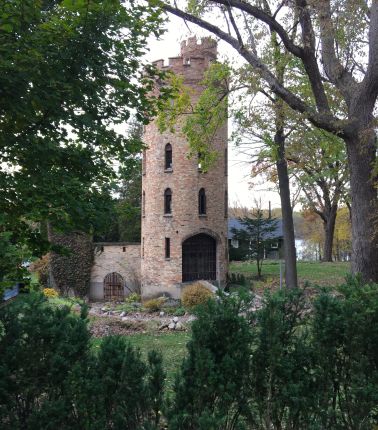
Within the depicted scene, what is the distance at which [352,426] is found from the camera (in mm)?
4391

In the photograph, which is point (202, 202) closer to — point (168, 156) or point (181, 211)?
point (181, 211)

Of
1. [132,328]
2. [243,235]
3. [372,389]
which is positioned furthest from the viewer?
[243,235]

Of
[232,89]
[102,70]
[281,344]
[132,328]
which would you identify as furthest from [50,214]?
[132,328]

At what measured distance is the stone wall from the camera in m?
30.8

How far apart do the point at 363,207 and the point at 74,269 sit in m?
22.2

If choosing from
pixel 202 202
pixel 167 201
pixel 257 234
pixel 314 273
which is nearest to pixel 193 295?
pixel 202 202

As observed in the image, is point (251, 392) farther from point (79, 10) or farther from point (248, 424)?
point (79, 10)

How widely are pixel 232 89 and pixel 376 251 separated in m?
7.37

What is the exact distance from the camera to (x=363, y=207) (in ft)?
34.3

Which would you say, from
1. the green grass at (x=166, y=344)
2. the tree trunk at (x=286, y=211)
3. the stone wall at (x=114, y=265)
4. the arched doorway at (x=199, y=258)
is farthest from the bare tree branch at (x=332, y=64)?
the stone wall at (x=114, y=265)

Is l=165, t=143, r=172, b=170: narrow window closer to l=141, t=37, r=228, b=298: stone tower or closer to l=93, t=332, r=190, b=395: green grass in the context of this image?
l=141, t=37, r=228, b=298: stone tower

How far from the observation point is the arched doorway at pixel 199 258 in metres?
27.3

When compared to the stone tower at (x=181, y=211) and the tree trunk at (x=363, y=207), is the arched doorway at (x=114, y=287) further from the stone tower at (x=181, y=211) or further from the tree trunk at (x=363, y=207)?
the tree trunk at (x=363, y=207)

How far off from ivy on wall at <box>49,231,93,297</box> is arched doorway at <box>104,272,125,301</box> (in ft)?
3.80
